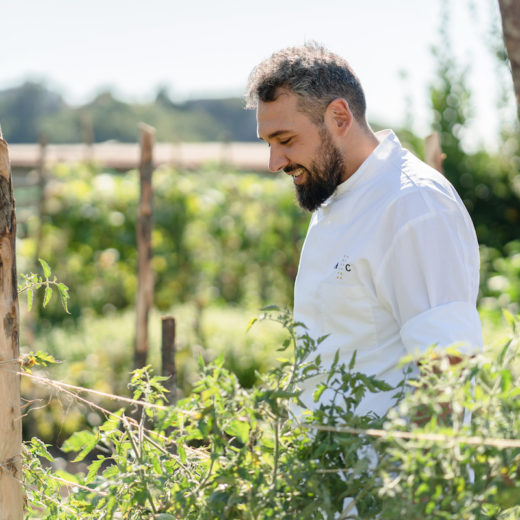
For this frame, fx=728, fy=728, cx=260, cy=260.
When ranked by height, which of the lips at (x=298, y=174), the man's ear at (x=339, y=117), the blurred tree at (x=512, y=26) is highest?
the blurred tree at (x=512, y=26)

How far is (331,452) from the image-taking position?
136 centimetres

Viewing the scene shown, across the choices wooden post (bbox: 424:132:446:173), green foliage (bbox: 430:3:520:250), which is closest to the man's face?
wooden post (bbox: 424:132:446:173)

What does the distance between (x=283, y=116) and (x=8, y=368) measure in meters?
0.91

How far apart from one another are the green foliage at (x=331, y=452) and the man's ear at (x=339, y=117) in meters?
0.72

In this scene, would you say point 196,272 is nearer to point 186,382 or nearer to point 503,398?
point 186,382

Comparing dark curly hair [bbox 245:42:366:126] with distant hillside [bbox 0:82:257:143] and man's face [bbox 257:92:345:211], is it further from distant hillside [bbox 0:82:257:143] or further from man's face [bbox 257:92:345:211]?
distant hillside [bbox 0:82:257:143]

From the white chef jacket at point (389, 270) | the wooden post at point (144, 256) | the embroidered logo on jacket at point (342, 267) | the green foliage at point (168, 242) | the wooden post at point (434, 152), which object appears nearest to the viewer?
the white chef jacket at point (389, 270)

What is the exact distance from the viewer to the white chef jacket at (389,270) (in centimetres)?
156

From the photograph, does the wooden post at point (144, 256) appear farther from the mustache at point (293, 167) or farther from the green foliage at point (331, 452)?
the green foliage at point (331, 452)

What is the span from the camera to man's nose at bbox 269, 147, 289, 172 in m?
1.92

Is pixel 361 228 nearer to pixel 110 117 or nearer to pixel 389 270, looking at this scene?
pixel 389 270

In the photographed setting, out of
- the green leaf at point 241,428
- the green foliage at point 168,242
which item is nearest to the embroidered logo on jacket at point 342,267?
the green leaf at point 241,428

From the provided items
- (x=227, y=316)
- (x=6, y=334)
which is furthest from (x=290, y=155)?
(x=227, y=316)

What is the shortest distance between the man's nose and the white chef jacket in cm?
16
